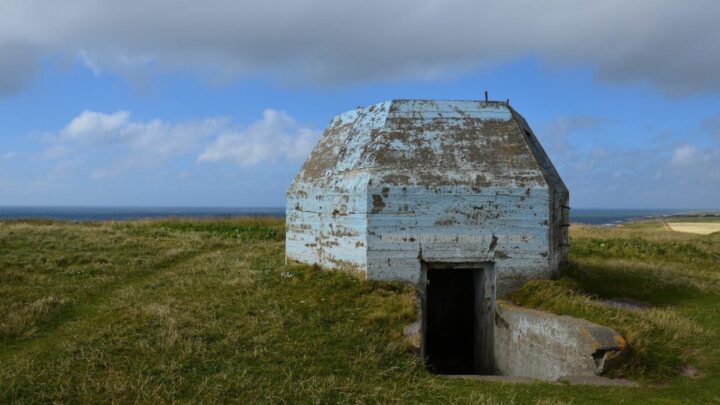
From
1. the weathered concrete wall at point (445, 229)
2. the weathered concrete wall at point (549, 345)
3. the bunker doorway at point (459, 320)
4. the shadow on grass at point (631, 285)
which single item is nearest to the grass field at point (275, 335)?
the shadow on grass at point (631, 285)

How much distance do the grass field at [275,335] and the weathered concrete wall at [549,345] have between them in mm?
338

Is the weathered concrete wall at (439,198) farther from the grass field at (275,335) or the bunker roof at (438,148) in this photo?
the grass field at (275,335)

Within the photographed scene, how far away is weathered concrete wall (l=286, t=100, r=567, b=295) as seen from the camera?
839cm

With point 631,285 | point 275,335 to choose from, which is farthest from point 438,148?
point 631,285

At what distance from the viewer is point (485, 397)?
18.3 feet

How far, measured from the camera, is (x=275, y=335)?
6.98m

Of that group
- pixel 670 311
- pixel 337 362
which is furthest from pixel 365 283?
pixel 670 311

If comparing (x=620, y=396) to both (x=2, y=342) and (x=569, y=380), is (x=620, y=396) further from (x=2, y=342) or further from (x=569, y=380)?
(x=2, y=342)

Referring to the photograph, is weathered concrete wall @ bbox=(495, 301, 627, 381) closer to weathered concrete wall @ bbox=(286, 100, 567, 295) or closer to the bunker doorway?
the bunker doorway

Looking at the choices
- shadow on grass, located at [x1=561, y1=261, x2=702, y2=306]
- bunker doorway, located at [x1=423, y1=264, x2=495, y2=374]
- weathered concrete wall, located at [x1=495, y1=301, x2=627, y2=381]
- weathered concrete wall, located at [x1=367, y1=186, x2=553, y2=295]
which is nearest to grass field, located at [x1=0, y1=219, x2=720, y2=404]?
shadow on grass, located at [x1=561, y1=261, x2=702, y2=306]

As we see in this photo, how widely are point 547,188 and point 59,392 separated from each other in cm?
710

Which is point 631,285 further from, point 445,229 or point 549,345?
point 445,229

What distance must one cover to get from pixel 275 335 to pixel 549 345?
359 cm

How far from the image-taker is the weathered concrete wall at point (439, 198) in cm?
839
